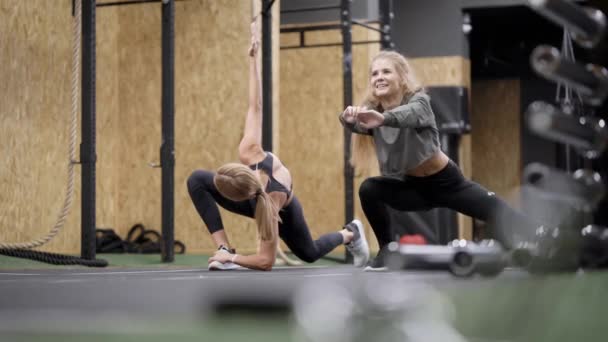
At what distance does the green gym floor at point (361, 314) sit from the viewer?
3.13 ft

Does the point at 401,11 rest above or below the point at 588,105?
above

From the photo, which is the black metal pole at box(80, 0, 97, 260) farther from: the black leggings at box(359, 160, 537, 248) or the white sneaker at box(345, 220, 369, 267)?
the black leggings at box(359, 160, 537, 248)

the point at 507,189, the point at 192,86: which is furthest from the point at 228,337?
the point at 507,189

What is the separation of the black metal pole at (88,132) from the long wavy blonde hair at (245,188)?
1.55 metres

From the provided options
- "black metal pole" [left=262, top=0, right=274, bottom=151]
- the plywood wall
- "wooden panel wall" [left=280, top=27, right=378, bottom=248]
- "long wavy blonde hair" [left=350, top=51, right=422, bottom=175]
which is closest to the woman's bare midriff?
"long wavy blonde hair" [left=350, top=51, right=422, bottom=175]

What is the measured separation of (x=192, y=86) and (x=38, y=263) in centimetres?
269

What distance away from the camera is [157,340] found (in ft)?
4.25

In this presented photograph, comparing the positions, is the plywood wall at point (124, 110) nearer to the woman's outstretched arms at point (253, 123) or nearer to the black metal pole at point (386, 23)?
the black metal pole at point (386, 23)

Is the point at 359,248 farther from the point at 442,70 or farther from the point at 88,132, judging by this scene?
the point at 442,70

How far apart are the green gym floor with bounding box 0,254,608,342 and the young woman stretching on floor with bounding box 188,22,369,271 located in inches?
87.7

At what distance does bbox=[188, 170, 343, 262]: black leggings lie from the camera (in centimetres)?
494

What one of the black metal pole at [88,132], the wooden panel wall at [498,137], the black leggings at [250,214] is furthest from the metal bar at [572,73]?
the wooden panel wall at [498,137]

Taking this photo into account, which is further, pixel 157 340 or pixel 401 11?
pixel 401 11

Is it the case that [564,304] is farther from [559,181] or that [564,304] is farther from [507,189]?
[507,189]
